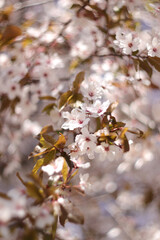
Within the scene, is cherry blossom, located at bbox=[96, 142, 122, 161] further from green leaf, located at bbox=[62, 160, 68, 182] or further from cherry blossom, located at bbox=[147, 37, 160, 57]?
cherry blossom, located at bbox=[147, 37, 160, 57]

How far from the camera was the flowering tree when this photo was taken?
80 centimetres

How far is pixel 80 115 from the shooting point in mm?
900

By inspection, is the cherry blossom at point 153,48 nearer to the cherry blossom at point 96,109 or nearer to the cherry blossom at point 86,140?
the cherry blossom at point 96,109

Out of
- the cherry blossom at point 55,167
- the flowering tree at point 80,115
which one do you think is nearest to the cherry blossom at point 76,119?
the flowering tree at point 80,115

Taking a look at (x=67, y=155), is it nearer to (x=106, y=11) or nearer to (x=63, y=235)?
(x=106, y=11)

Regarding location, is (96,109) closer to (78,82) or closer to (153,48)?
(78,82)

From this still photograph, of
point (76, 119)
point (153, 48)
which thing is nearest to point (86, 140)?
point (76, 119)

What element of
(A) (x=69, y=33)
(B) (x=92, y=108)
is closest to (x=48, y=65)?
Result: (A) (x=69, y=33)

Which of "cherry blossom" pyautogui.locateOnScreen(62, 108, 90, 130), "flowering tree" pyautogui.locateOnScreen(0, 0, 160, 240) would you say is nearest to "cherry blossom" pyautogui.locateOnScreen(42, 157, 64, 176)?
"flowering tree" pyautogui.locateOnScreen(0, 0, 160, 240)

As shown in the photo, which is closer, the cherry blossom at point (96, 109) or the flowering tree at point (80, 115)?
the flowering tree at point (80, 115)

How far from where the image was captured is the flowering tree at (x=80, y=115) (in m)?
0.80

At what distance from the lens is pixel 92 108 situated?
0.91 meters

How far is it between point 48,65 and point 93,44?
0.42m

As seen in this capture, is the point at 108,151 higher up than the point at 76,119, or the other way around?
the point at 76,119
